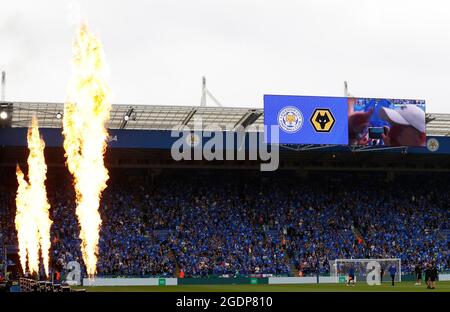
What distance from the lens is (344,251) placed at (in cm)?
5781

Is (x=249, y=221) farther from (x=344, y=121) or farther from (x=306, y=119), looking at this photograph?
(x=344, y=121)

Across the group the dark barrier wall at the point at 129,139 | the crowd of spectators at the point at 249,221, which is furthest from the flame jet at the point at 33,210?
the crowd of spectators at the point at 249,221

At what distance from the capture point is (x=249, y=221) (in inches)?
2372

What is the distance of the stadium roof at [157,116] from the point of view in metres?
52.2

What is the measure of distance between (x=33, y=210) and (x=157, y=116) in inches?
450

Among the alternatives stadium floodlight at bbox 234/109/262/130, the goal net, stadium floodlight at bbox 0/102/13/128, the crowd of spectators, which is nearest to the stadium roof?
stadium floodlight at bbox 234/109/262/130

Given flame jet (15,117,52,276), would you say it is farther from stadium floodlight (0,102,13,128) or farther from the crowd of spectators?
stadium floodlight (0,102,13,128)

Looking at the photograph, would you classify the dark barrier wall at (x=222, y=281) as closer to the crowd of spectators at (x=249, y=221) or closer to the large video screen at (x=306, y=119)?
the crowd of spectators at (x=249, y=221)

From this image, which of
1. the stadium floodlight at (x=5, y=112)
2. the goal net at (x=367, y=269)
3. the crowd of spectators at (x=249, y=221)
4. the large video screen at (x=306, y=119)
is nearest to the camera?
the stadium floodlight at (x=5, y=112)

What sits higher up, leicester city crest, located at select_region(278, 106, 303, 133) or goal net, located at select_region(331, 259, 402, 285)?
leicester city crest, located at select_region(278, 106, 303, 133)

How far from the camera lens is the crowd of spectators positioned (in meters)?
54.3

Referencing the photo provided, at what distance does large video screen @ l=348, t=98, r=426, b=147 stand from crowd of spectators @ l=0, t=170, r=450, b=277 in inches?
366

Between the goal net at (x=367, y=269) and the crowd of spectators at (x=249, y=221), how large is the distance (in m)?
1.61

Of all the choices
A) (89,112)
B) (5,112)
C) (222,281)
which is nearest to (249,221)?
(222,281)
